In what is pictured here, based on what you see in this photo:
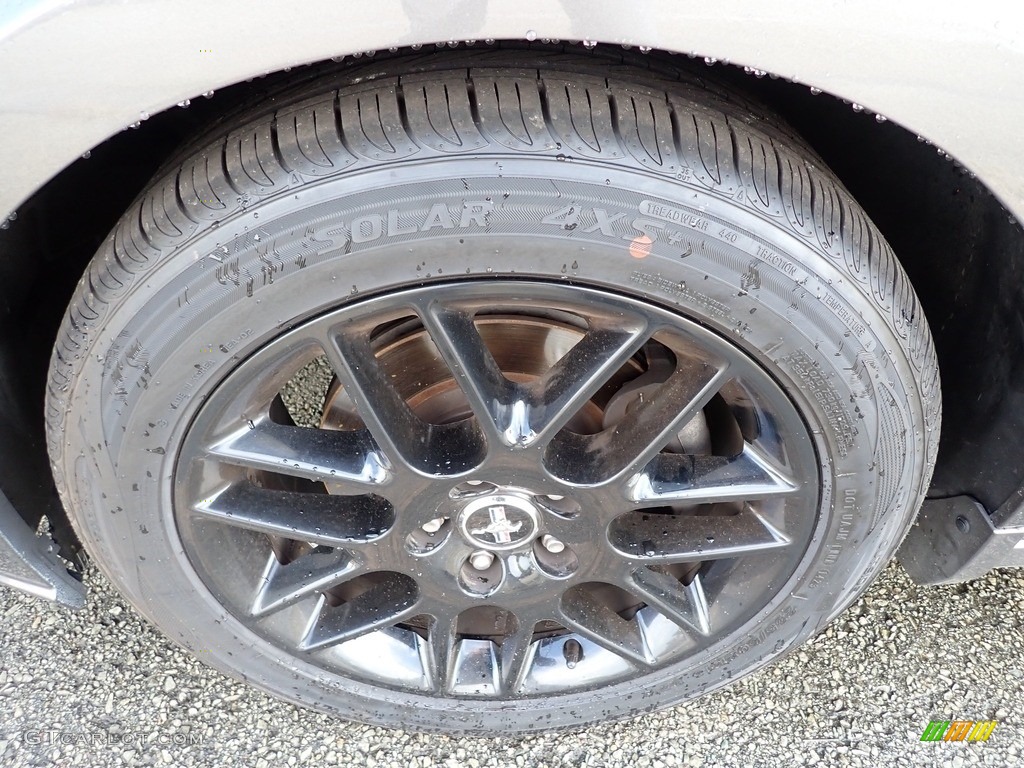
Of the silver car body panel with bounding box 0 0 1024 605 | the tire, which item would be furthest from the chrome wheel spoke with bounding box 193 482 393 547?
the silver car body panel with bounding box 0 0 1024 605

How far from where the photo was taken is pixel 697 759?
200 cm

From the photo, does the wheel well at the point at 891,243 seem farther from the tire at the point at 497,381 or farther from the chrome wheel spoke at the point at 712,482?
the chrome wheel spoke at the point at 712,482

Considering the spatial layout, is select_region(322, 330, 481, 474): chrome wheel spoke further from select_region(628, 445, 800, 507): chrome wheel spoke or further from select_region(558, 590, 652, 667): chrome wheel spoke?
select_region(558, 590, 652, 667): chrome wheel spoke

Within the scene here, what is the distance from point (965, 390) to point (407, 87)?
1.29 metres

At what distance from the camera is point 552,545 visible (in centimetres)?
169

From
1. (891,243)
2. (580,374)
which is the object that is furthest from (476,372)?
(891,243)

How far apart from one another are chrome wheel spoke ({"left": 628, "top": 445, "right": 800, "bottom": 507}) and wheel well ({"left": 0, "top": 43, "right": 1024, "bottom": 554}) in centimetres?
50

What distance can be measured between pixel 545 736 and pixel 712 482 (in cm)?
86

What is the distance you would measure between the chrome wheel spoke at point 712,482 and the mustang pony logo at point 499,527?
0.75 ft

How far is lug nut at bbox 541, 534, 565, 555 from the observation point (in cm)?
169

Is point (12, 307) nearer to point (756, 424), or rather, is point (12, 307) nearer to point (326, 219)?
point (326, 219)

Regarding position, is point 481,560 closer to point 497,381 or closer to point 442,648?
point 442,648

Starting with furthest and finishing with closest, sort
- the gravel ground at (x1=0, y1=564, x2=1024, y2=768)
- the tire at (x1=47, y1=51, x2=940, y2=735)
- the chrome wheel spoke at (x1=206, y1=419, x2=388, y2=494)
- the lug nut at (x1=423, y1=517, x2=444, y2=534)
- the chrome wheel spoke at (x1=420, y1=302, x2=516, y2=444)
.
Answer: the gravel ground at (x1=0, y1=564, x2=1024, y2=768)
the lug nut at (x1=423, y1=517, x2=444, y2=534)
the chrome wheel spoke at (x1=206, y1=419, x2=388, y2=494)
the chrome wheel spoke at (x1=420, y1=302, x2=516, y2=444)
the tire at (x1=47, y1=51, x2=940, y2=735)

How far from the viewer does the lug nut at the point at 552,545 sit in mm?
1686
